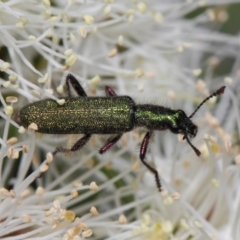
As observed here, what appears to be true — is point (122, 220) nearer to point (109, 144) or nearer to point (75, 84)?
point (109, 144)

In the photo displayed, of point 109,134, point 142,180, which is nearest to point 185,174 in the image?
point 142,180

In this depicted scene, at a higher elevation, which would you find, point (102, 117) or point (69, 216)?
point (102, 117)

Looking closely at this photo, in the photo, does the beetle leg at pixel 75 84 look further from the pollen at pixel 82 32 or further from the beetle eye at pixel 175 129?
the beetle eye at pixel 175 129

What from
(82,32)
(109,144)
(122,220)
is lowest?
(122,220)

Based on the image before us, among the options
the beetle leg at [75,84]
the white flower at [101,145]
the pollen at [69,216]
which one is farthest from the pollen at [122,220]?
the beetle leg at [75,84]

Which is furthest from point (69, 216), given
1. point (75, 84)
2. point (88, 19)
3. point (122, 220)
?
point (88, 19)

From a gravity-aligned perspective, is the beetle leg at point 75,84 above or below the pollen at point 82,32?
below

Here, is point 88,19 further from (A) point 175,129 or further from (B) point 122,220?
(B) point 122,220

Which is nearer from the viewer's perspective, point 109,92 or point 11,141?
point 11,141

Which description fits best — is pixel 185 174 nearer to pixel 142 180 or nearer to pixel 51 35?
pixel 142 180
